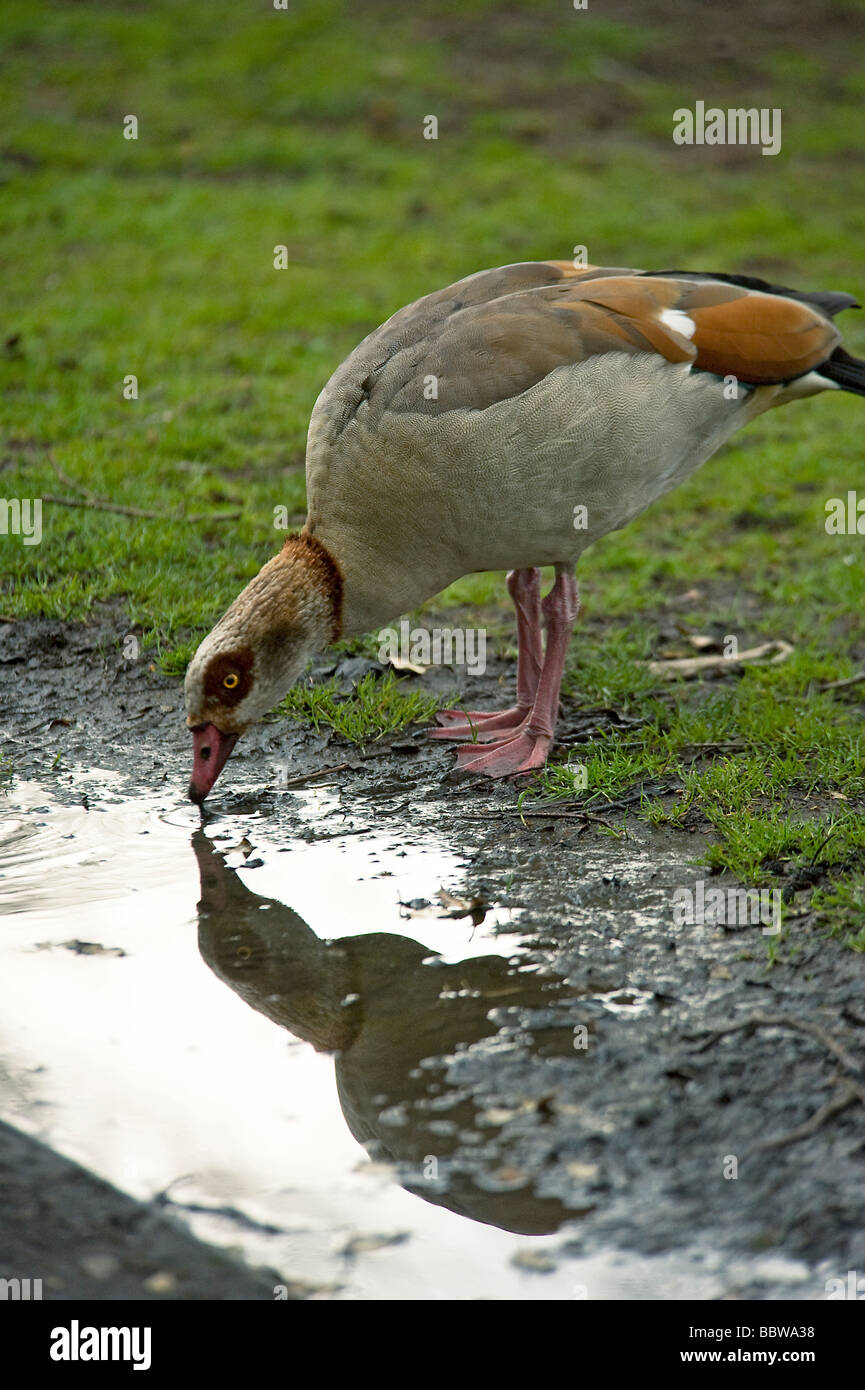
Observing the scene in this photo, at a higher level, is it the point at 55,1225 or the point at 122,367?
the point at 122,367

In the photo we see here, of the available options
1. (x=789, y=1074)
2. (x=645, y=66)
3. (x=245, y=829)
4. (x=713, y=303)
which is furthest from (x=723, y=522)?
(x=645, y=66)

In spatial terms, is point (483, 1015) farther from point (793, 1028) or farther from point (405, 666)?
point (405, 666)

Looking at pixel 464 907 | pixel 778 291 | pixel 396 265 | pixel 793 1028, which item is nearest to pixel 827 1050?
pixel 793 1028

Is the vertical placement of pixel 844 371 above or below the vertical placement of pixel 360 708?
above

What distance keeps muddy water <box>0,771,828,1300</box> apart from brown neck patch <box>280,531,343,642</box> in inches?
30.8

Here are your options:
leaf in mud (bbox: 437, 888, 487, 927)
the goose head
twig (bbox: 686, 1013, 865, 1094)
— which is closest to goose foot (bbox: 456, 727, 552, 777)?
the goose head

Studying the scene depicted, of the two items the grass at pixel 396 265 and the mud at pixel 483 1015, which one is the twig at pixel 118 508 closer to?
the grass at pixel 396 265

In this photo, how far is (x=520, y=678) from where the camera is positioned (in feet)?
17.3

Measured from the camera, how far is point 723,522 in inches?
295

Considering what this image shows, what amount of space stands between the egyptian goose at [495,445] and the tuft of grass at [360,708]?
15.5 inches

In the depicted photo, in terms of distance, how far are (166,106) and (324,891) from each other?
12.2 m

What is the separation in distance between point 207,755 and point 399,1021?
1451mm
